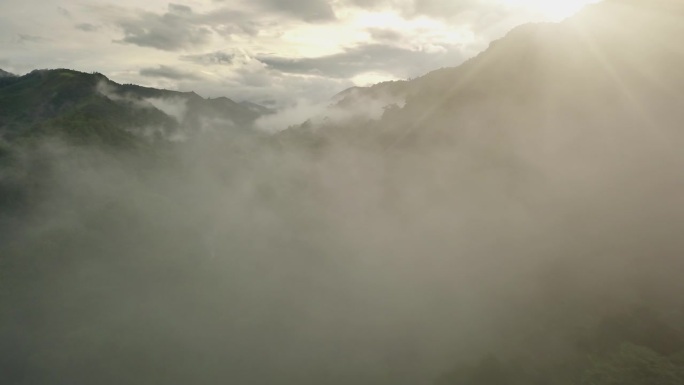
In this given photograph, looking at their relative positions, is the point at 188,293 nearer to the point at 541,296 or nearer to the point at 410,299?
the point at 410,299

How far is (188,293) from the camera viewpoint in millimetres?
129875

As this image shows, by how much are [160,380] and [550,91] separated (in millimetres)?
147592

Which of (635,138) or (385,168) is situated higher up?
(635,138)

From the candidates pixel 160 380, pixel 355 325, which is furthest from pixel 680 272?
pixel 160 380

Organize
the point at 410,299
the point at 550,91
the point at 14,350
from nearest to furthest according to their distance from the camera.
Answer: the point at 14,350 → the point at 410,299 → the point at 550,91

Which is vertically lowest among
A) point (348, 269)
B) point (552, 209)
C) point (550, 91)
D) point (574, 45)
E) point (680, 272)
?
point (348, 269)

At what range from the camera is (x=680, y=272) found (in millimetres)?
87125

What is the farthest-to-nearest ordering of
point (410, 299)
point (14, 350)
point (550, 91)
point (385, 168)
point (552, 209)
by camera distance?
point (385, 168), point (550, 91), point (552, 209), point (410, 299), point (14, 350)

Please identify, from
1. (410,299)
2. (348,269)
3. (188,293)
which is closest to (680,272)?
(410,299)

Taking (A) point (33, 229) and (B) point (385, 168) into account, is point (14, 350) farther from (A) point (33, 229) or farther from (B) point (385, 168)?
(B) point (385, 168)

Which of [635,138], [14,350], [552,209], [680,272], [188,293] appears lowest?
[14,350]

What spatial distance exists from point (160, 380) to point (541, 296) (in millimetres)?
85716

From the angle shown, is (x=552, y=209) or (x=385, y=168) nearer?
(x=552, y=209)

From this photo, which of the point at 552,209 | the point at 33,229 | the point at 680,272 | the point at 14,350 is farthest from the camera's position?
the point at 33,229
